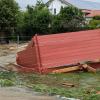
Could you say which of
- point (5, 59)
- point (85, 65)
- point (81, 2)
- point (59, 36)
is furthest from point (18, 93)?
point (81, 2)

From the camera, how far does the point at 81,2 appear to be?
3189 inches

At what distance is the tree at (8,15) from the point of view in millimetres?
41309

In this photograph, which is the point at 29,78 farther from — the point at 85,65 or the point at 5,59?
the point at 5,59

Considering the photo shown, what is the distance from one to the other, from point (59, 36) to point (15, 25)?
2333 cm

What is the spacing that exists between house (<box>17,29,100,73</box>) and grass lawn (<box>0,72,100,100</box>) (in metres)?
1.11

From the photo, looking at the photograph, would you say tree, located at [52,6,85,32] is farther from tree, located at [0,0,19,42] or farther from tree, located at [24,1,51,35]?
tree, located at [0,0,19,42]

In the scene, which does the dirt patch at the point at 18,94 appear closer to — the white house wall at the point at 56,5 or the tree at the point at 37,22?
the tree at the point at 37,22

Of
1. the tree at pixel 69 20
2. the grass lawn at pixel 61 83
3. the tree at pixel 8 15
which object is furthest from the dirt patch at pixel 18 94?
the tree at pixel 69 20

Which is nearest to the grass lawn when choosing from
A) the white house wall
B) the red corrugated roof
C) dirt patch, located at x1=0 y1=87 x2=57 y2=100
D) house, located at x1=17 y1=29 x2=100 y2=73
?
dirt patch, located at x1=0 y1=87 x2=57 y2=100

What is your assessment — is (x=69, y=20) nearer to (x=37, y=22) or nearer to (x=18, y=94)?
(x=37, y=22)

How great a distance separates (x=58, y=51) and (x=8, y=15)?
22719 mm

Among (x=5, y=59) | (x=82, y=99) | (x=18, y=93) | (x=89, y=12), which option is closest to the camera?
(x=82, y=99)

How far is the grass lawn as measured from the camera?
41.4 feet

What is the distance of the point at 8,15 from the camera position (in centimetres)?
4141
